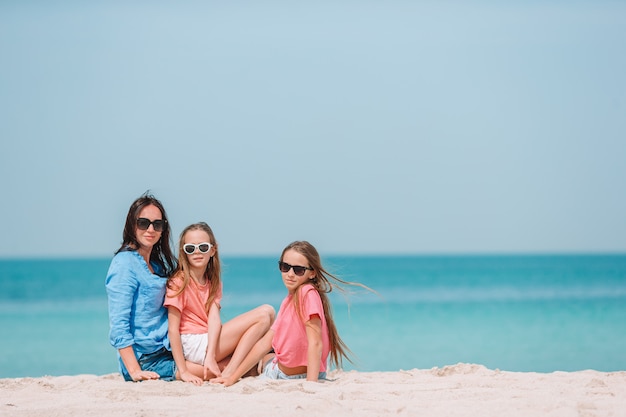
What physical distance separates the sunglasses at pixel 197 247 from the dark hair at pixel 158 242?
0.25m

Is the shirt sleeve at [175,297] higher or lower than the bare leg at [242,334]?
higher

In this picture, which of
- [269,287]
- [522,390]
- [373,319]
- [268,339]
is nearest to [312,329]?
[268,339]

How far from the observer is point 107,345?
11.6 meters

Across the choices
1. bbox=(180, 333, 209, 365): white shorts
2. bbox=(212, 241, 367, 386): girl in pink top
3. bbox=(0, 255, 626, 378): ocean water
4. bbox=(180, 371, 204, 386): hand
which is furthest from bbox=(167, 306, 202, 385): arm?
bbox=(0, 255, 626, 378): ocean water

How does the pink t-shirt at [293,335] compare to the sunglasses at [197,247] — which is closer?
the pink t-shirt at [293,335]

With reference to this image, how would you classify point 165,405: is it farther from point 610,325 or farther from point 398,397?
point 610,325

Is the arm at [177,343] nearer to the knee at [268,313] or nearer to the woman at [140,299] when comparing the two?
the woman at [140,299]

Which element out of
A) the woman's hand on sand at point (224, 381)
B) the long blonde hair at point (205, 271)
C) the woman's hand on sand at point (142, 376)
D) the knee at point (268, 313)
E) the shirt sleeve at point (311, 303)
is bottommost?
the woman's hand on sand at point (224, 381)

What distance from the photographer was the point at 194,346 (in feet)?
17.3

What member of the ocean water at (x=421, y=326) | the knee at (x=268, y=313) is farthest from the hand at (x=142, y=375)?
the ocean water at (x=421, y=326)

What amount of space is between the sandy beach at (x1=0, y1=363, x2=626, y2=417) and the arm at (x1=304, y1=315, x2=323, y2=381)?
162 millimetres

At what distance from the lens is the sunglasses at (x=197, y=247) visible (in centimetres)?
524

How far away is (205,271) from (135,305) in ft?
1.86

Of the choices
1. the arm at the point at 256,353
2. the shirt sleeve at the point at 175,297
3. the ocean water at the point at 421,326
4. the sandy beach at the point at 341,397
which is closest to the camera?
the sandy beach at the point at 341,397
